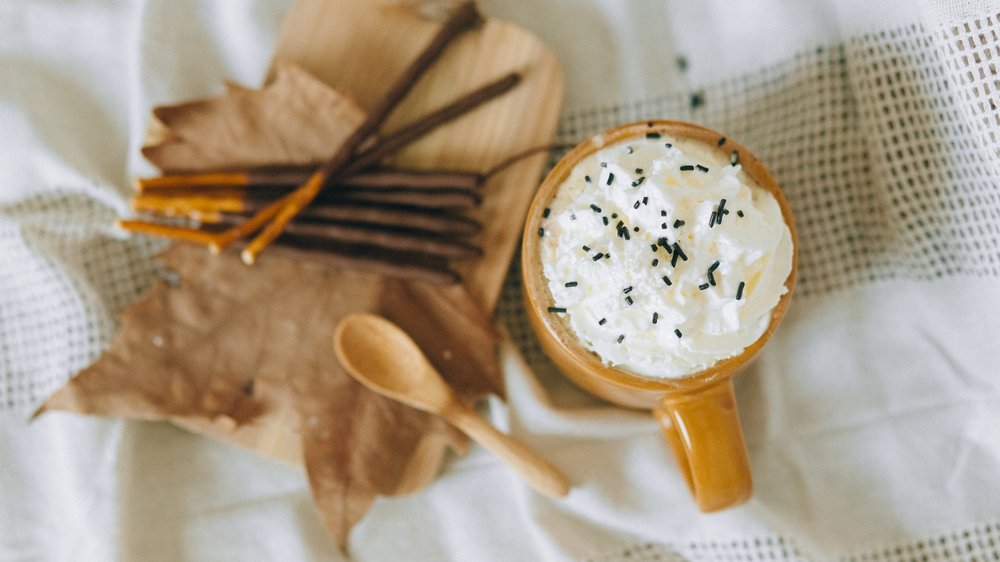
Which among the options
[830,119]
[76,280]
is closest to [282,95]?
[76,280]

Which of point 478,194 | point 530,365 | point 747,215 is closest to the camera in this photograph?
point 747,215

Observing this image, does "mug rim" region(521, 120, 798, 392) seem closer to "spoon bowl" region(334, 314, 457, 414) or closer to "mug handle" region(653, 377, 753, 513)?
"mug handle" region(653, 377, 753, 513)

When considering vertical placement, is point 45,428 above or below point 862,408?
above

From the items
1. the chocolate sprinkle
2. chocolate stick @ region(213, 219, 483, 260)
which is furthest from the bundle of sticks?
the chocolate sprinkle

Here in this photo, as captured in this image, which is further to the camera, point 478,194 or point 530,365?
point 530,365

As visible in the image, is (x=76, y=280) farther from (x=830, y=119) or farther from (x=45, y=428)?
(x=830, y=119)

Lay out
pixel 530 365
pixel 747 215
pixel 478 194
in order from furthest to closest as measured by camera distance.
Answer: pixel 530 365, pixel 478 194, pixel 747 215
